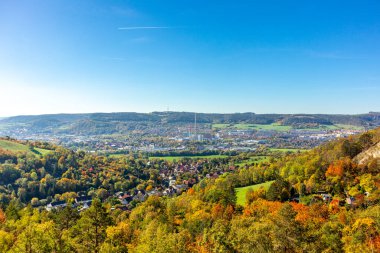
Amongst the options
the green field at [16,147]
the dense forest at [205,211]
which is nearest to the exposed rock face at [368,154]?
the dense forest at [205,211]

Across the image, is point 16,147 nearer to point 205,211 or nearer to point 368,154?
point 205,211

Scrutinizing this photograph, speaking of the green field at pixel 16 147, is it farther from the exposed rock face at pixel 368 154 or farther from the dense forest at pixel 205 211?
the exposed rock face at pixel 368 154

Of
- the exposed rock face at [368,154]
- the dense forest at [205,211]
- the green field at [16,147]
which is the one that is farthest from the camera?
the green field at [16,147]

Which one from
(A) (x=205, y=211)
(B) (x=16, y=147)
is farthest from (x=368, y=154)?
(B) (x=16, y=147)

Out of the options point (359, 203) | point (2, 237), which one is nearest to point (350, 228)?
point (359, 203)

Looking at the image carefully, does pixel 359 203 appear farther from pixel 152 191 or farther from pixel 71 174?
pixel 71 174

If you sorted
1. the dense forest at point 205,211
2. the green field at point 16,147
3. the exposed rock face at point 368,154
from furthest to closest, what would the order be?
the green field at point 16,147, the exposed rock face at point 368,154, the dense forest at point 205,211
